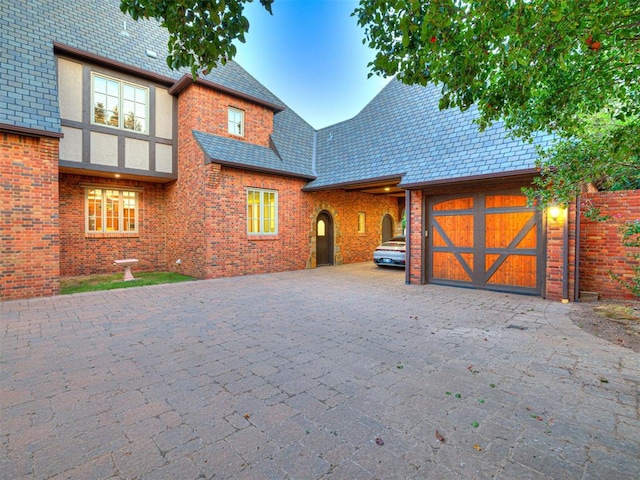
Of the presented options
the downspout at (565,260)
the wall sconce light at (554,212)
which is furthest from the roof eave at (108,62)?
the downspout at (565,260)

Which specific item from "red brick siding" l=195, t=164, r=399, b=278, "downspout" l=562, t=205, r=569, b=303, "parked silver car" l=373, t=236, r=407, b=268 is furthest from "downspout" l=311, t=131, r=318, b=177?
"downspout" l=562, t=205, r=569, b=303

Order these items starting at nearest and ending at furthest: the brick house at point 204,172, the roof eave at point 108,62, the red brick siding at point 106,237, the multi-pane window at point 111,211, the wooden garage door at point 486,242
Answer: the brick house at point 204,172, the wooden garage door at point 486,242, the roof eave at point 108,62, the red brick siding at point 106,237, the multi-pane window at point 111,211

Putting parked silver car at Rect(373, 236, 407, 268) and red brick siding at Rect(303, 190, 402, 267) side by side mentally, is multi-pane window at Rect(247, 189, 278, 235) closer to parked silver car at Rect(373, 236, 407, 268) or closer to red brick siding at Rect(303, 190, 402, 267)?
red brick siding at Rect(303, 190, 402, 267)

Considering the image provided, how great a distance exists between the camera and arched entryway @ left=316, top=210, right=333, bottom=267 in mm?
13633

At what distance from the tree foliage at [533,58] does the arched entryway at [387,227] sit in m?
12.4

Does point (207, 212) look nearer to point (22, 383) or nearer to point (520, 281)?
point (22, 383)

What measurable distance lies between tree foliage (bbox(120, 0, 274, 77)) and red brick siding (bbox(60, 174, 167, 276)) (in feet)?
30.6

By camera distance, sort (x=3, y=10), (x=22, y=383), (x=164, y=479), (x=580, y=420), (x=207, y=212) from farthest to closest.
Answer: (x=207, y=212) → (x=3, y=10) → (x=22, y=383) → (x=580, y=420) → (x=164, y=479)

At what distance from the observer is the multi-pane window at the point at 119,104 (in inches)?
372

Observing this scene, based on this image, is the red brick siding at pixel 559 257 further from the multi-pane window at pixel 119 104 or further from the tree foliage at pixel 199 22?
the multi-pane window at pixel 119 104

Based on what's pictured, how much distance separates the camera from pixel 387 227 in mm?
17203

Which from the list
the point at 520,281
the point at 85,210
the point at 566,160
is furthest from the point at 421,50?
the point at 85,210

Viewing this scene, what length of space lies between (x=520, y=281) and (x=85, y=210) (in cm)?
1334

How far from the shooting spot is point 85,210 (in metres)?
10.2
